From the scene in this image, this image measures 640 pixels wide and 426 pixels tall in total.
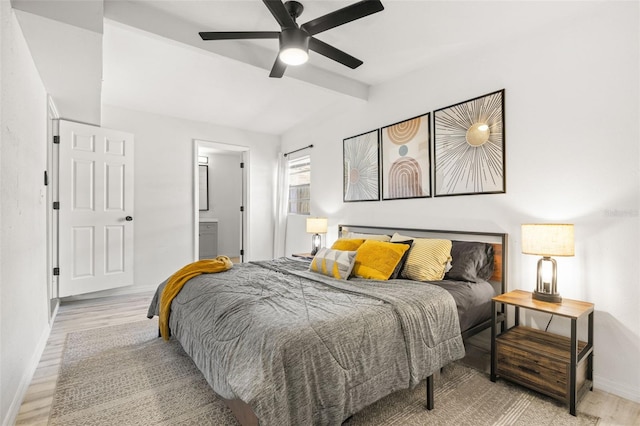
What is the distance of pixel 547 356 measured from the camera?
193 centimetres

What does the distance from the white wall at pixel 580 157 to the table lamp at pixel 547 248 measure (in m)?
0.24

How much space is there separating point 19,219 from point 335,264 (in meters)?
2.17

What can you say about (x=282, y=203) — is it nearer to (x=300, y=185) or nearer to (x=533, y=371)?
(x=300, y=185)

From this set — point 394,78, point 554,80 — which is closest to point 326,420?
point 554,80

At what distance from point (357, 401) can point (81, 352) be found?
2.40 meters

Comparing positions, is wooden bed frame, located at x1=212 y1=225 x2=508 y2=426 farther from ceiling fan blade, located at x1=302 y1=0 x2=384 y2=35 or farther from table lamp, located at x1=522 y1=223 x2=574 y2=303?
ceiling fan blade, located at x1=302 y1=0 x2=384 y2=35

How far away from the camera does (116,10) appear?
220cm

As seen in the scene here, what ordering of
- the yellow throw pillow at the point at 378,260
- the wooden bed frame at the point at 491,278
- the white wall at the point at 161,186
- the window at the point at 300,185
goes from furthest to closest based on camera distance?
the window at the point at 300,185, the white wall at the point at 161,186, the yellow throw pillow at the point at 378,260, the wooden bed frame at the point at 491,278

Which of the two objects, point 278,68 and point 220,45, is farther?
point 220,45

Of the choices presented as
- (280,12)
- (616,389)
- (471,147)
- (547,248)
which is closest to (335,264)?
(547,248)

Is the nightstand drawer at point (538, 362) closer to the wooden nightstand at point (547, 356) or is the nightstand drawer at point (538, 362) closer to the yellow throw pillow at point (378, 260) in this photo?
the wooden nightstand at point (547, 356)

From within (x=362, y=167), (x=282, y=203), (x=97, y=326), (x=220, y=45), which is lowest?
(x=97, y=326)

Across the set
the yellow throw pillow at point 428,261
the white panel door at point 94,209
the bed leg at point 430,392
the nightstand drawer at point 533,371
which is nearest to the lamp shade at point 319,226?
the yellow throw pillow at point 428,261

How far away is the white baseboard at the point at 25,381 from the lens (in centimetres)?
170
